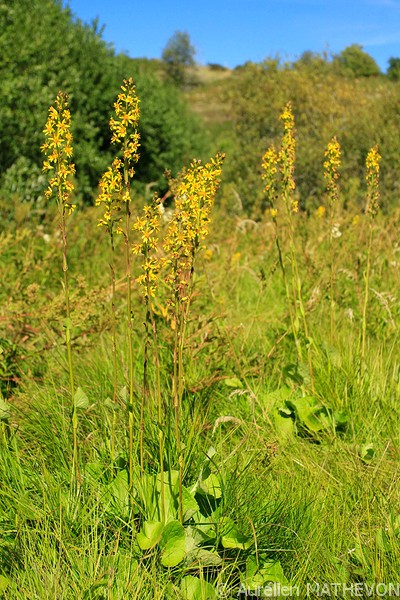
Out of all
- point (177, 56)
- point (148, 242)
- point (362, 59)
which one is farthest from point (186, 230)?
point (362, 59)

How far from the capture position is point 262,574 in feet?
7.43

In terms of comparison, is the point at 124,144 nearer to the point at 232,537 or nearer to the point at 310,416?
the point at 232,537

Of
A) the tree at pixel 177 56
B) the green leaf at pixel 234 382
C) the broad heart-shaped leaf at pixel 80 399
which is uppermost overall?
the tree at pixel 177 56

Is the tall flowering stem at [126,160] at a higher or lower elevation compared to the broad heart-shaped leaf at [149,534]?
higher

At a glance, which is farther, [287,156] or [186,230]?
[287,156]

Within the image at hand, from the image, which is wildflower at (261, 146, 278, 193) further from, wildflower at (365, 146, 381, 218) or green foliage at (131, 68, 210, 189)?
green foliage at (131, 68, 210, 189)

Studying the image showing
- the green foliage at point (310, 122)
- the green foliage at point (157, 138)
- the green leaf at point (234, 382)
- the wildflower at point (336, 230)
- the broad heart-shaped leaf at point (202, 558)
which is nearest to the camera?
the broad heart-shaped leaf at point (202, 558)

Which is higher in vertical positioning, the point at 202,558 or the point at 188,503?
the point at 188,503

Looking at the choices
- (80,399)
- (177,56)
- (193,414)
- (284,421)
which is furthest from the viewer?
(177,56)

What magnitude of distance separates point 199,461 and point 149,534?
0.52 meters

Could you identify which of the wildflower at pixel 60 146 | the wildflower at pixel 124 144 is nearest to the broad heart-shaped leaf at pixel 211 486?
the wildflower at pixel 124 144

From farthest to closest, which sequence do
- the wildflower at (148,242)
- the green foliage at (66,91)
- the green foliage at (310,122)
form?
the green foliage at (310,122) < the green foliage at (66,91) < the wildflower at (148,242)

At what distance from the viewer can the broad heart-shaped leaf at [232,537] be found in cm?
230

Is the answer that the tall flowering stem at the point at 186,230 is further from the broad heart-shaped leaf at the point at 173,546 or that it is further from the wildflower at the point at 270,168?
the wildflower at the point at 270,168
